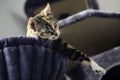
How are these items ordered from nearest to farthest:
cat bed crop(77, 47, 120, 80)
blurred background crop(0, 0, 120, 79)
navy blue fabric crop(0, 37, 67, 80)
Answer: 1. navy blue fabric crop(0, 37, 67, 80)
2. cat bed crop(77, 47, 120, 80)
3. blurred background crop(0, 0, 120, 79)

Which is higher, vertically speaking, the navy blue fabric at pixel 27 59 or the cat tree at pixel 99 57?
the navy blue fabric at pixel 27 59

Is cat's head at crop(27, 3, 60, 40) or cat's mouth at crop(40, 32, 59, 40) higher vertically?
cat's head at crop(27, 3, 60, 40)

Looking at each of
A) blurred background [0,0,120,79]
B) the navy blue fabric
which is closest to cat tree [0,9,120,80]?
the navy blue fabric

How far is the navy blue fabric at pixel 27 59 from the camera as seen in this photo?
0.54 metres

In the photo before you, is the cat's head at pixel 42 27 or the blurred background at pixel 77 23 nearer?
the cat's head at pixel 42 27

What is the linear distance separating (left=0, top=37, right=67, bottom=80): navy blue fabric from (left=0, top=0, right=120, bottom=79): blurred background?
0.28m

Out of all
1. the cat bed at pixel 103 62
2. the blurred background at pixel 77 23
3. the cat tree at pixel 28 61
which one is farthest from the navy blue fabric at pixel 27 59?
the blurred background at pixel 77 23

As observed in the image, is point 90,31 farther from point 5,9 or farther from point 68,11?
point 5,9

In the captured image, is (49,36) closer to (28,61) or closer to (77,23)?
(28,61)

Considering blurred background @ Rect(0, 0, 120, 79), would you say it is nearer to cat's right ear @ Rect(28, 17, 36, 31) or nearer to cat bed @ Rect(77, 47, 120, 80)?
cat bed @ Rect(77, 47, 120, 80)

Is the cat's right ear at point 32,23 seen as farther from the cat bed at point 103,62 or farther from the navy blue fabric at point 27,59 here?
the cat bed at point 103,62

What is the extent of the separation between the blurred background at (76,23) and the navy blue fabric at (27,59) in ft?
0.91

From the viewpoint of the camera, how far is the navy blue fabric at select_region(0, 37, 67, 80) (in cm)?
54

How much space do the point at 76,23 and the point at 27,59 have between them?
354 millimetres
